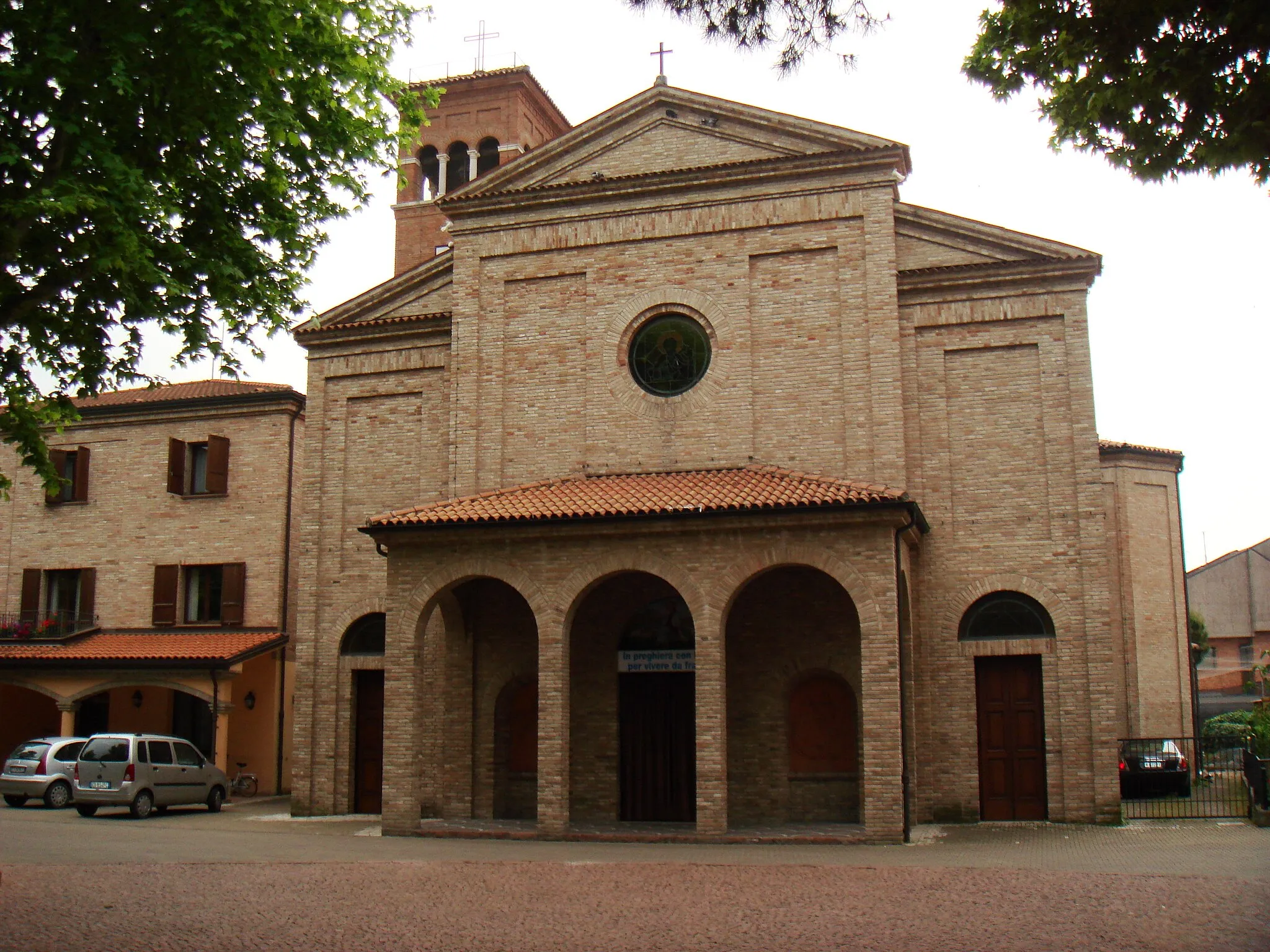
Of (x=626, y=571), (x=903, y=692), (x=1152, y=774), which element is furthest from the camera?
(x=1152, y=774)

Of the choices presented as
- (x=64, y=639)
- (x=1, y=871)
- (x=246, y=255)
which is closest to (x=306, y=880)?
(x=1, y=871)

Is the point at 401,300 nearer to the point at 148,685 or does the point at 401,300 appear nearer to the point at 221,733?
the point at 221,733

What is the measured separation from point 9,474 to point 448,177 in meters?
13.4

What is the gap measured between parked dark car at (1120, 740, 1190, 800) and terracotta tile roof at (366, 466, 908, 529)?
927cm

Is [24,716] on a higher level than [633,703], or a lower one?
lower

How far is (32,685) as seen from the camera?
87.2ft

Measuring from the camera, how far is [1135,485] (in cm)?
2861

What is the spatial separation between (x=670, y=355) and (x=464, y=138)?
14239mm

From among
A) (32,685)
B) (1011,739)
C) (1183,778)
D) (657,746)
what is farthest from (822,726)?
(32,685)

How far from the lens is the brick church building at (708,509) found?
1744cm

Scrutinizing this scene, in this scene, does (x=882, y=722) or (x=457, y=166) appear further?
(x=457, y=166)

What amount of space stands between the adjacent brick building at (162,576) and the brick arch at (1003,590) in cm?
1481

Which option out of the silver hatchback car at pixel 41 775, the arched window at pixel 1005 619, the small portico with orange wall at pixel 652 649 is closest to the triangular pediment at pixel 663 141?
the small portico with orange wall at pixel 652 649

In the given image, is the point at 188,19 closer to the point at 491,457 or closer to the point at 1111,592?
the point at 491,457
